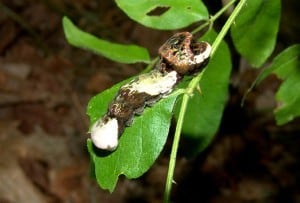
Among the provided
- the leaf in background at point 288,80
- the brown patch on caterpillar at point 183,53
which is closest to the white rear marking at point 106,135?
the brown patch on caterpillar at point 183,53

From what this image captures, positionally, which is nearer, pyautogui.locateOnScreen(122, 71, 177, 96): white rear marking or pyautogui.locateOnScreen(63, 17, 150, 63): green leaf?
pyautogui.locateOnScreen(122, 71, 177, 96): white rear marking

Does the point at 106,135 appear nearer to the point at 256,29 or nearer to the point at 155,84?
the point at 155,84

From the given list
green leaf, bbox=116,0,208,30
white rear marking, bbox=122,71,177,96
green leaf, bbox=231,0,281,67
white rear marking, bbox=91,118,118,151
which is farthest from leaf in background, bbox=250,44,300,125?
white rear marking, bbox=91,118,118,151

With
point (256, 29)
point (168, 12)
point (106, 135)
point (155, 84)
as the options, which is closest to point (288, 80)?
point (256, 29)

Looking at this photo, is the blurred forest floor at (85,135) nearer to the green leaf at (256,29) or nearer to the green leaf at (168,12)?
the green leaf at (256,29)

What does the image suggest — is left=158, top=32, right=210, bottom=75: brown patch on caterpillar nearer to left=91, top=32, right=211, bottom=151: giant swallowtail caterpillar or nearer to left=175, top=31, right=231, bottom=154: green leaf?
left=91, top=32, right=211, bottom=151: giant swallowtail caterpillar

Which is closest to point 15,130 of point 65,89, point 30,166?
point 30,166

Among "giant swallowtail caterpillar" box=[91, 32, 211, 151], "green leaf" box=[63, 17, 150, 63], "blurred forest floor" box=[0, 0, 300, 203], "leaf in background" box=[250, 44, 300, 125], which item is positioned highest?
"giant swallowtail caterpillar" box=[91, 32, 211, 151]
